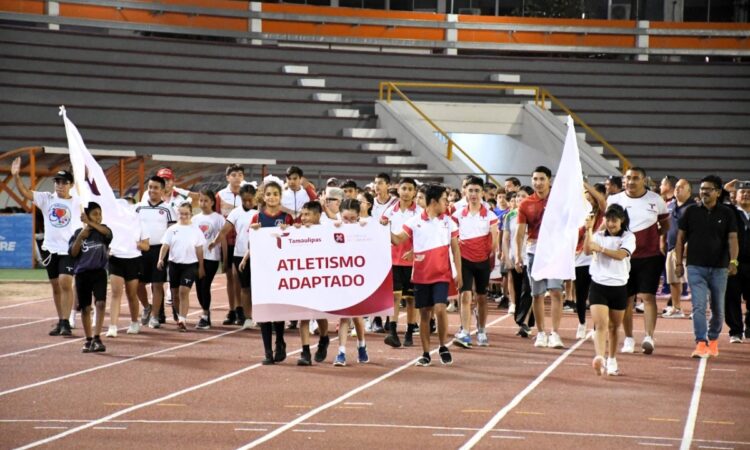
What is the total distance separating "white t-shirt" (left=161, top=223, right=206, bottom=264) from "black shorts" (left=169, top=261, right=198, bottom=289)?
0.06m

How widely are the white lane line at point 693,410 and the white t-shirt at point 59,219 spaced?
23.4ft

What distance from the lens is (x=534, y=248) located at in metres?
13.8

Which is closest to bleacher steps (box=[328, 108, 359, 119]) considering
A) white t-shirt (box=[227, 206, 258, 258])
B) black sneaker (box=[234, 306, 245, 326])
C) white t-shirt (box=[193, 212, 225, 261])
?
white t-shirt (box=[193, 212, 225, 261])

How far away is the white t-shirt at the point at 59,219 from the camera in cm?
1426

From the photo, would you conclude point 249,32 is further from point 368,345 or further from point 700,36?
point 368,345

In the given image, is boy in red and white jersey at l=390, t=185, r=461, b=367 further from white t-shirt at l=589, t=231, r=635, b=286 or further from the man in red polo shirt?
the man in red polo shirt

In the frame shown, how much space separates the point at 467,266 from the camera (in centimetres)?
1365

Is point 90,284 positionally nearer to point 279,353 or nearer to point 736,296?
point 279,353

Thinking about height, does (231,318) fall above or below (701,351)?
below

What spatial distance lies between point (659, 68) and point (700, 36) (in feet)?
11.7

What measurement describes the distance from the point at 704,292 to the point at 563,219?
1.70m

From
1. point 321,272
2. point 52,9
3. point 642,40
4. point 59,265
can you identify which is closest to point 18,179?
point 59,265

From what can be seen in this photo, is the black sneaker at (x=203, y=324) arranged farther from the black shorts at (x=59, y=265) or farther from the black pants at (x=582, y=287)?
the black pants at (x=582, y=287)

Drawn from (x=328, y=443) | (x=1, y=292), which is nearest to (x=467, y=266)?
(x=328, y=443)
